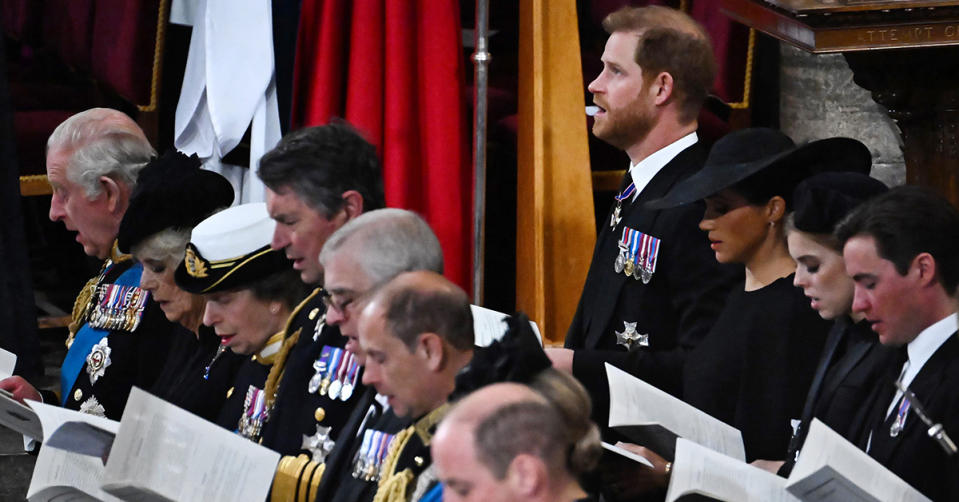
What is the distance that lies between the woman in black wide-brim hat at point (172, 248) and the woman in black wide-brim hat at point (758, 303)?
4.06 ft

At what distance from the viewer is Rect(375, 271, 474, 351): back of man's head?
9.20 ft

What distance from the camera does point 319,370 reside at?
3.45 m

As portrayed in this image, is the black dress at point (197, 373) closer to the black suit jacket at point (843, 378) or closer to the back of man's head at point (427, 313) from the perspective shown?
the back of man's head at point (427, 313)

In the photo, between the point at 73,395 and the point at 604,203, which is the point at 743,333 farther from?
the point at 604,203

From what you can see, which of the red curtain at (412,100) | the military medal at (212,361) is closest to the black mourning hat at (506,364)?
the military medal at (212,361)

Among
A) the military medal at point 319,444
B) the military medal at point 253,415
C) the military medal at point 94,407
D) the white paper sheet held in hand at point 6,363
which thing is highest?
the military medal at point 319,444

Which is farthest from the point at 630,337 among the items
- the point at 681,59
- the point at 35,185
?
the point at 35,185

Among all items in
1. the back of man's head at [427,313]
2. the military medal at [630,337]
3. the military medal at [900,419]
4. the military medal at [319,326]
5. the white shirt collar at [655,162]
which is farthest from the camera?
the white shirt collar at [655,162]

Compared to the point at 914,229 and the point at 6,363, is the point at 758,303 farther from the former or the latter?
the point at 6,363

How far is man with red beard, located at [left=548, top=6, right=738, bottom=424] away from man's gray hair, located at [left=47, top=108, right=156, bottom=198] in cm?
135

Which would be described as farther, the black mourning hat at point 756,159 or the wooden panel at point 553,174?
the wooden panel at point 553,174

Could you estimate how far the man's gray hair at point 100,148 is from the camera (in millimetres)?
4441

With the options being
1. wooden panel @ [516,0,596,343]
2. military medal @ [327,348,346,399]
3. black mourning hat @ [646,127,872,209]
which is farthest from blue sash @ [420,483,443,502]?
wooden panel @ [516,0,596,343]

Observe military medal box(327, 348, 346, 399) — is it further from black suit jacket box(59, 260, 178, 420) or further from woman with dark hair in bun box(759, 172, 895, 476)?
black suit jacket box(59, 260, 178, 420)
